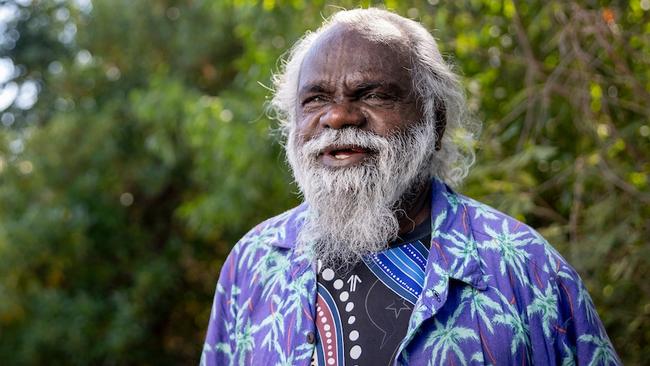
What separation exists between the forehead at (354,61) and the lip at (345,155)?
0.17m

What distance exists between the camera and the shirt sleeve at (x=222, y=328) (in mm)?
2227

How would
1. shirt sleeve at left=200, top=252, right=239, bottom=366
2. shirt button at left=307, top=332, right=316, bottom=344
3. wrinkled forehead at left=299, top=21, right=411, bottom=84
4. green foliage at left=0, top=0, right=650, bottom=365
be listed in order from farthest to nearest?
1. green foliage at left=0, top=0, right=650, bottom=365
2. shirt sleeve at left=200, top=252, right=239, bottom=366
3. wrinkled forehead at left=299, top=21, right=411, bottom=84
4. shirt button at left=307, top=332, right=316, bottom=344

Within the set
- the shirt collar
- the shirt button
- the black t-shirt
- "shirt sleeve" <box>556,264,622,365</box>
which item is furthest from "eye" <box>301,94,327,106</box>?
"shirt sleeve" <box>556,264,622,365</box>

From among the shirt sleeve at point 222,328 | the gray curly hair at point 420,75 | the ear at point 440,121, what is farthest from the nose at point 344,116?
the shirt sleeve at point 222,328

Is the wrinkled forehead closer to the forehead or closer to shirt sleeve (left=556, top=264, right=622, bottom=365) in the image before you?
the forehead

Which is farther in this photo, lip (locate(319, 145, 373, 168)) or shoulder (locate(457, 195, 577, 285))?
lip (locate(319, 145, 373, 168))

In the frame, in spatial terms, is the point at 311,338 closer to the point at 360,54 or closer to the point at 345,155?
the point at 345,155

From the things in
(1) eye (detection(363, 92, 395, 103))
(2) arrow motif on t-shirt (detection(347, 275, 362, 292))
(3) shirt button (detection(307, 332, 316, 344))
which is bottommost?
(3) shirt button (detection(307, 332, 316, 344))

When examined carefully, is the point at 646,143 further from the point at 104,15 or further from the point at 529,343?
the point at 104,15

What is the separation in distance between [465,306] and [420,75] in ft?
2.13

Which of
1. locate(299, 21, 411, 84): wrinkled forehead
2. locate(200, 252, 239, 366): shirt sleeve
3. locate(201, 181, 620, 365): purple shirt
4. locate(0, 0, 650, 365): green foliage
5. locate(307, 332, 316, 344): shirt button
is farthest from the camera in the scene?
locate(0, 0, 650, 365): green foliage

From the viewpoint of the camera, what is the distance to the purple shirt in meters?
1.90

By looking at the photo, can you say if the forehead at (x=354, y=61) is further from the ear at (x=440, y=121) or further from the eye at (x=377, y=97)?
the ear at (x=440, y=121)

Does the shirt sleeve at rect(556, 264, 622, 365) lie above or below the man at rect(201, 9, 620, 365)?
below
